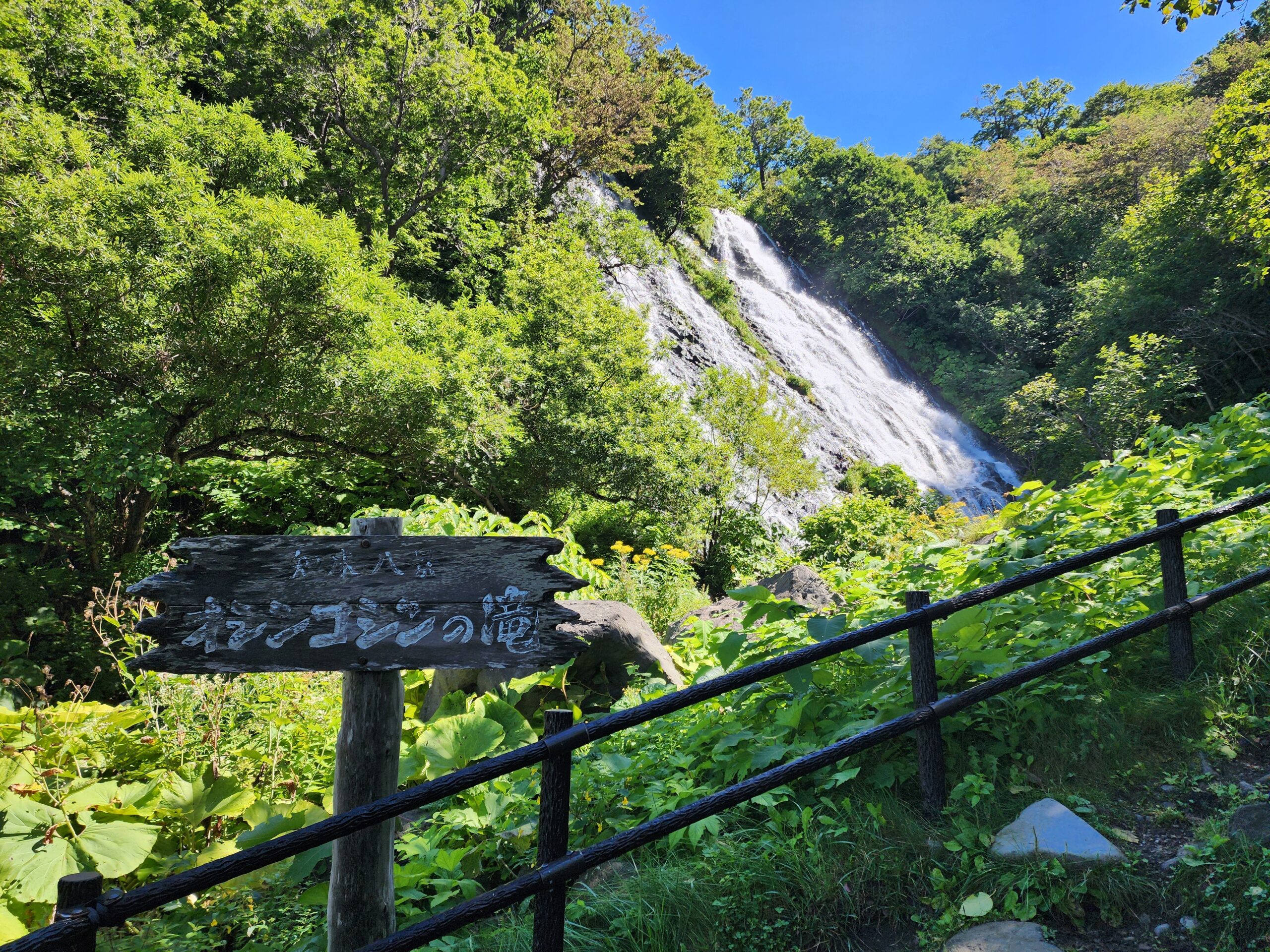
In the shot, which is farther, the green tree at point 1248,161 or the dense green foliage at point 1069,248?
the dense green foliage at point 1069,248

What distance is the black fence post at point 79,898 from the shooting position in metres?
1.19

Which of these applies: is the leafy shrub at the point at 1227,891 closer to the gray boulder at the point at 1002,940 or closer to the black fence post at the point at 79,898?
the gray boulder at the point at 1002,940

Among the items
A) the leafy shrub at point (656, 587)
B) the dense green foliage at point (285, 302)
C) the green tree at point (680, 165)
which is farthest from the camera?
the green tree at point (680, 165)

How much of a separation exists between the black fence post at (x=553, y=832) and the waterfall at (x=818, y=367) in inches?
474

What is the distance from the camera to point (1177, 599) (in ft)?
9.08

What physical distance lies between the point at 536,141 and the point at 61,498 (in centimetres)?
1006

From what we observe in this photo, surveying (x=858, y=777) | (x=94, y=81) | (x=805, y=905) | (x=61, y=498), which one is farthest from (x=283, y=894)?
(x=94, y=81)

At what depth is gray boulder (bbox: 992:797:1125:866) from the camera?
76.7 inches

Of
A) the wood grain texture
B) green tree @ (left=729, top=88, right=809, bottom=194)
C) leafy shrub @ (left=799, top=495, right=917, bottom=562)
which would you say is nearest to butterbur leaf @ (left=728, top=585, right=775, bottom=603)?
the wood grain texture

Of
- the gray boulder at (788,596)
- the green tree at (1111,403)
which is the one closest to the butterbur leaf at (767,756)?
the gray boulder at (788,596)

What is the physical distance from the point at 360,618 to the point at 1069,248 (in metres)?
31.3

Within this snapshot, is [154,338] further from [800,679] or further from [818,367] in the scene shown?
[818,367]

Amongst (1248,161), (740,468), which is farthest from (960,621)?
(1248,161)

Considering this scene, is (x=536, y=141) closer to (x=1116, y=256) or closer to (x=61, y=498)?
(x=61, y=498)
